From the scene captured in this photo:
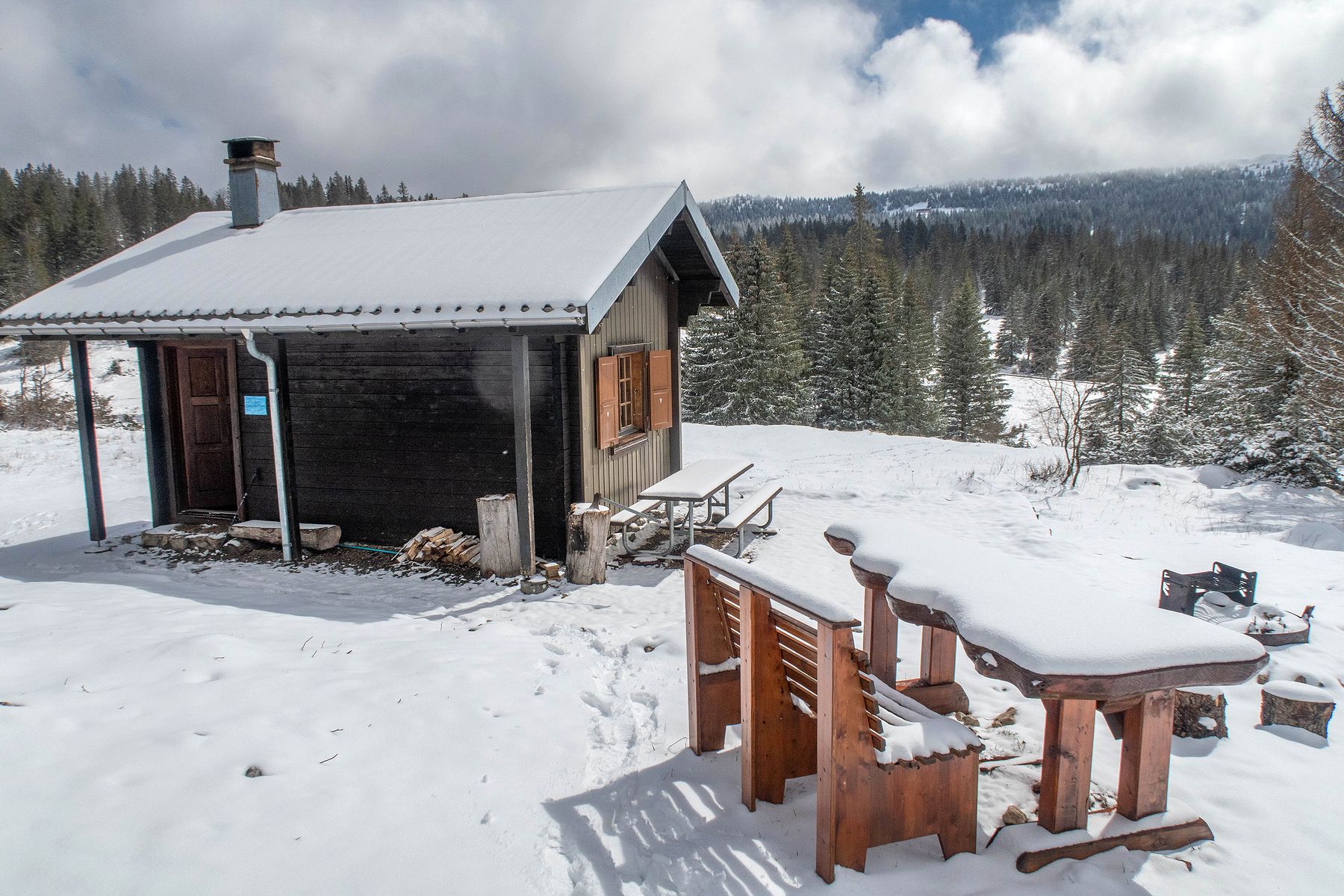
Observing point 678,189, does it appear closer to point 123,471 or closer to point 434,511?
point 434,511

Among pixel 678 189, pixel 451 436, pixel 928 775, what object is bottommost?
pixel 928 775

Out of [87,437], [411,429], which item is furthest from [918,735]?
[87,437]

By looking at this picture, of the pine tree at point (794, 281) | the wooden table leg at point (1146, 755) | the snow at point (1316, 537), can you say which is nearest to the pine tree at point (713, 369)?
the pine tree at point (794, 281)

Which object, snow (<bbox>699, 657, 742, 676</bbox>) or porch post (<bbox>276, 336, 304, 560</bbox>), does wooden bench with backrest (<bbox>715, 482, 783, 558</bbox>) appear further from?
porch post (<bbox>276, 336, 304, 560</bbox>)

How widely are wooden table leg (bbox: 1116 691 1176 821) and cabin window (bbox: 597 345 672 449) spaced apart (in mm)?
5792

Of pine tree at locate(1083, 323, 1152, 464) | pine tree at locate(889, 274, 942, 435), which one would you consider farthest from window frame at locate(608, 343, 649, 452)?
pine tree at locate(889, 274, 942, 435)

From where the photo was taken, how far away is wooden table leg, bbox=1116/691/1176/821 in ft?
9.61

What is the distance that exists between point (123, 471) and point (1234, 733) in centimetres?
1480

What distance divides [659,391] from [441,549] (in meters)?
3.45

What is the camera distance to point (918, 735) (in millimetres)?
3004

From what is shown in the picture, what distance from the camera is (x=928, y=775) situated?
293 cm

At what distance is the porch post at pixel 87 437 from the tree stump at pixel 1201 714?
32.4ft

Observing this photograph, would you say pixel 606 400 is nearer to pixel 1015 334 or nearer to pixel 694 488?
pixel 694 488

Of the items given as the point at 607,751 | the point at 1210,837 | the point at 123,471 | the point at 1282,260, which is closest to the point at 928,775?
the point at 1210,837
